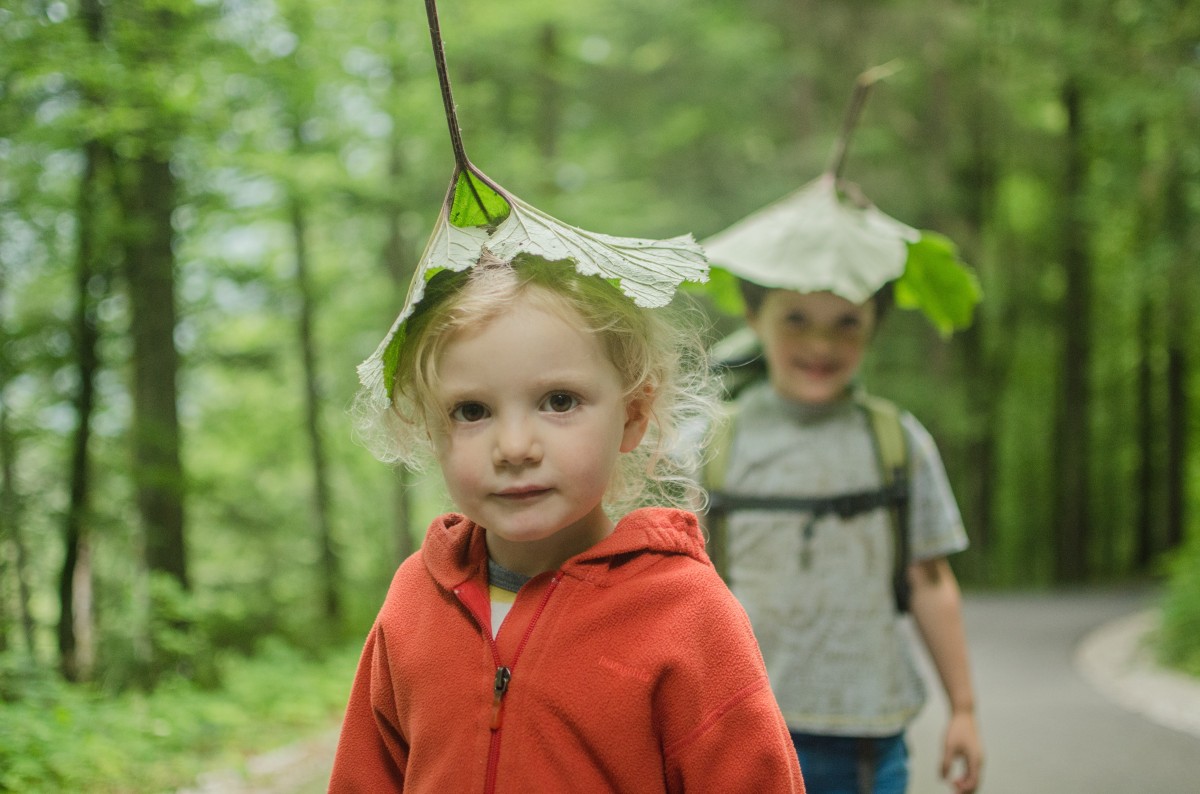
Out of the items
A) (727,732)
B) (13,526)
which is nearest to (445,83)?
(727,732)

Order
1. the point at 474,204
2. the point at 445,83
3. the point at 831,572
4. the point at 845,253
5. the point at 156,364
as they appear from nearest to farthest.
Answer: the point at 445,83 → the point at 474,204 → the point at 845,253 → the point at 831,572 → the point at 156,364

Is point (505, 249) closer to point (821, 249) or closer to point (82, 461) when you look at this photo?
point (821, 249)

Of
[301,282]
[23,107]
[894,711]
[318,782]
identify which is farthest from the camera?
[301,282]

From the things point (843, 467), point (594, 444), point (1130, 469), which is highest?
point (594, 444)

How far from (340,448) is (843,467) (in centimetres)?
1470

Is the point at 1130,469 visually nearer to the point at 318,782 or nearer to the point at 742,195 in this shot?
the point at 742,195

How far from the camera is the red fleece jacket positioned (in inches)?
61.1

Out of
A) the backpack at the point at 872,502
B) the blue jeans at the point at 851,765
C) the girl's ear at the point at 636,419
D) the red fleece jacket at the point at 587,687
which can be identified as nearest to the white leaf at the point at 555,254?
the girl's ear at the point at 636,419

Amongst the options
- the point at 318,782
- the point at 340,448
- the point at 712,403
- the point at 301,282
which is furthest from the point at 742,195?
the point at 712,403

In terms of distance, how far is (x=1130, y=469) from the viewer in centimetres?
2648

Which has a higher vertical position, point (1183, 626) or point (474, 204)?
point (474, 204)

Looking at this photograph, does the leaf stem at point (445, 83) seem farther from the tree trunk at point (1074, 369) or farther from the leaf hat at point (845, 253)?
the tree trunk at point (1074, 369)

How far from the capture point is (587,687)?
1.57 meters

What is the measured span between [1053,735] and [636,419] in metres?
6.58
